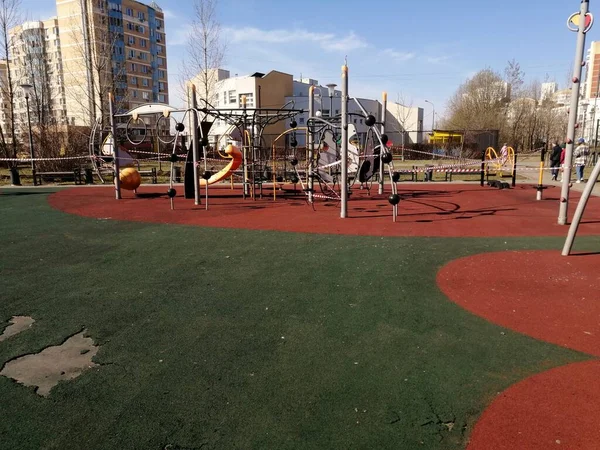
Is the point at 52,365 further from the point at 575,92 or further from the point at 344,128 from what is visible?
the point at 575,92

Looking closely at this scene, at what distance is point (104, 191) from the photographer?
17594 millimetres

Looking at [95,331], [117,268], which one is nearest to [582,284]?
[95,331]

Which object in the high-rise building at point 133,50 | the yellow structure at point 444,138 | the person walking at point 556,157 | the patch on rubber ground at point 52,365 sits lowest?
the patch on rubber ground at point 52,365

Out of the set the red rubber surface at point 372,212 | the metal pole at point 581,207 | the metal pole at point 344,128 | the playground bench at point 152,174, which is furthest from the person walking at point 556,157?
the playground bench at point 152,174

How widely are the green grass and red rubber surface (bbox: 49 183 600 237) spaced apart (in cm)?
253

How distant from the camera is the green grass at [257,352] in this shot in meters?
2.78

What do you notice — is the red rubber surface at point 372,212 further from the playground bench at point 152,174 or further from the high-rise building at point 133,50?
the high-rise building at point 133,50

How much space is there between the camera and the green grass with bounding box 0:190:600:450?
2.78 m

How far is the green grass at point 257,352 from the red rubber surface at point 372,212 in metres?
2.53

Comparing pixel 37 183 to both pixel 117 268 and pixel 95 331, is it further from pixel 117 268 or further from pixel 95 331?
pixel 95 331

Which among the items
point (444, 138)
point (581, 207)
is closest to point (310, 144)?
point (581, 207)

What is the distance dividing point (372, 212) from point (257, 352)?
8.32 metres

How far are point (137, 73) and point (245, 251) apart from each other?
256ft

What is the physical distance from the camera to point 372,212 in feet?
38.2
